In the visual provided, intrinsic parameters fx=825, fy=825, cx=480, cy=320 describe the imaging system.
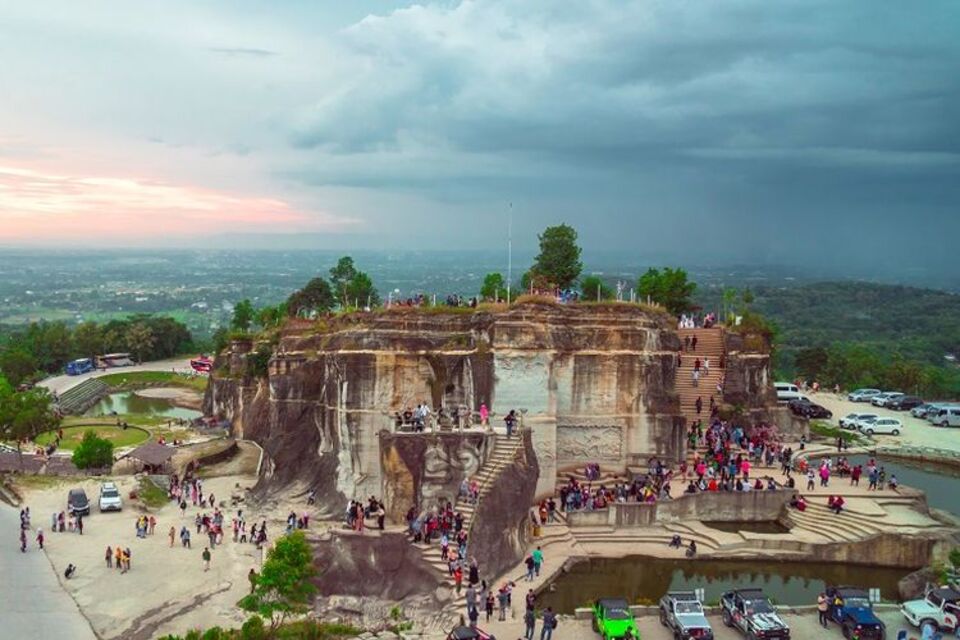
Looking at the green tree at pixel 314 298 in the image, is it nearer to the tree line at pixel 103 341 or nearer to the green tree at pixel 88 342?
the tree line at pixel 103 341

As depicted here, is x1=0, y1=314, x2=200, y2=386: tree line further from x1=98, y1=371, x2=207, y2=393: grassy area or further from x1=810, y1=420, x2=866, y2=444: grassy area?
x1=810, y1=420, x2=866, y2=444: grassy area

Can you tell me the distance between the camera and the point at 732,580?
34.7 meters

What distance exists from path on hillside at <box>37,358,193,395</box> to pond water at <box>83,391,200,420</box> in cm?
451

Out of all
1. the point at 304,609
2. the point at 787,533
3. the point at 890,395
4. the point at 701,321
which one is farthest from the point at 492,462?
the point at 890,395

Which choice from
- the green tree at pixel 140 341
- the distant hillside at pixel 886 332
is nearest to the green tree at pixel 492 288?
the distant hillside at pixel 886 332

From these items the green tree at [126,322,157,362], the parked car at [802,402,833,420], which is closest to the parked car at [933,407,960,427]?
the parked car at [802,402,833,420]

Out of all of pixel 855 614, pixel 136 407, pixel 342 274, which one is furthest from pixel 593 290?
pixel 136 407

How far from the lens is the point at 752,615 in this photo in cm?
2742

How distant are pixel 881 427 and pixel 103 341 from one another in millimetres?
100320

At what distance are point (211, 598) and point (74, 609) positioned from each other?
4738 millimetres

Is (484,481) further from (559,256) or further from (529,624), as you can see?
(559,256)

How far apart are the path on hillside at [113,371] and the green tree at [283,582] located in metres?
72.2

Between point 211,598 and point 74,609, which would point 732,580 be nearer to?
point 211,598

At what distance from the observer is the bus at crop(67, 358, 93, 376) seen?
10394 cm
